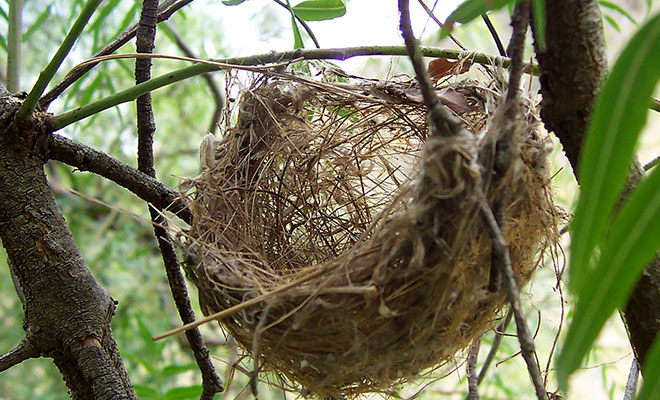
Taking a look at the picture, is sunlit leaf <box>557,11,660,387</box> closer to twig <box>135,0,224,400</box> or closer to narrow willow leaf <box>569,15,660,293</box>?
narrow willow leaf <box>569,15,660,293</box>

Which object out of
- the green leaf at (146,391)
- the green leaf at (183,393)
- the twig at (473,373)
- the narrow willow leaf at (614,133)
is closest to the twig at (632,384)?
the twig at (473,373)

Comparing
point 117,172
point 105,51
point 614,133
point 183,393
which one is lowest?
point 614,133

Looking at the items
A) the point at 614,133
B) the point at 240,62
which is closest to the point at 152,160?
the point at 240,62

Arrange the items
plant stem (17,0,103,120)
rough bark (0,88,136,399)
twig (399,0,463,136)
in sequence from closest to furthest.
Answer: twig (399,0,463,136)
plant stem (17,0,103,120)
rough bark (0,88,136,399)

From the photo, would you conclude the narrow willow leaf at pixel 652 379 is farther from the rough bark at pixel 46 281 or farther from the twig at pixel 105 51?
the twig at pixel 105 51

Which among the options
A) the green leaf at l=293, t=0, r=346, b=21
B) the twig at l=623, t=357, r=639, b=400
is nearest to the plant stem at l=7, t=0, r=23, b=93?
the green leaf at l=293, t=0, r=346, b=21

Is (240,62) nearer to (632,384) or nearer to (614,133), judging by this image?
(614,133)
